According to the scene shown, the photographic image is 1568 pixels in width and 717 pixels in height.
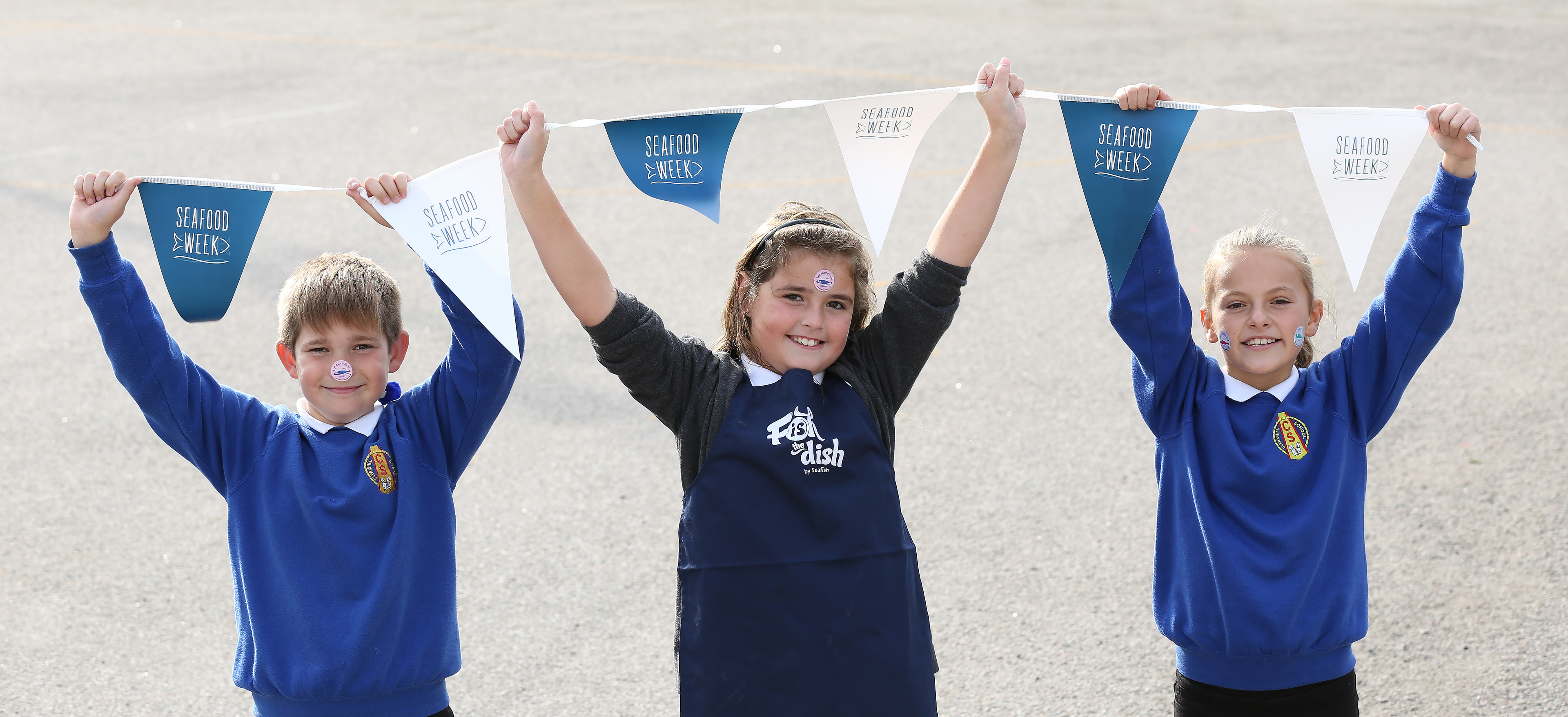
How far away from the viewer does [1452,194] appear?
2.96 m

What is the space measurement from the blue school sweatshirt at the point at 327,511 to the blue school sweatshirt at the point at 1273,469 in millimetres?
1560

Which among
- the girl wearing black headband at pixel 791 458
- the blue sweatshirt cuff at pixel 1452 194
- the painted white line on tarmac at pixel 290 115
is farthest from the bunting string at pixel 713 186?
the painted white line on tarmac at pixel 290 115

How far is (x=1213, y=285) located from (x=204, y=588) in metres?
3.70

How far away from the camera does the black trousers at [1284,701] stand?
10.1ft

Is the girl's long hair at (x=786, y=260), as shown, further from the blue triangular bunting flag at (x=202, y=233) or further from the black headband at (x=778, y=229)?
the blue triangular bunting flag at (x=202, y=233)

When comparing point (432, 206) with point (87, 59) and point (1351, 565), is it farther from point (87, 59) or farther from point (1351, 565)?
point (87, 59)

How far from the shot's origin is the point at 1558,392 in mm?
6188

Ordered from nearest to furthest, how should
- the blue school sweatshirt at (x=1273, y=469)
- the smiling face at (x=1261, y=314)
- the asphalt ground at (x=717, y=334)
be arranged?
the blue school sweatshirt at (x=1273, y=469), the smiling face at (x=1261, y=314), the asphalt ground at (x=717, y=334)

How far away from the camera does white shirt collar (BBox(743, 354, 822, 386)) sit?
9.57ft

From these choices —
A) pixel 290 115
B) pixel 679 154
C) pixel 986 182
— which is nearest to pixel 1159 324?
pixel 986 182

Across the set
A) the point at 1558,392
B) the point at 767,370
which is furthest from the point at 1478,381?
the point at 767,370

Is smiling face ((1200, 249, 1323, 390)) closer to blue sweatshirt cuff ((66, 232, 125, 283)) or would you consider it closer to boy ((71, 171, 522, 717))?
boy ((71, 171, 522, 717))

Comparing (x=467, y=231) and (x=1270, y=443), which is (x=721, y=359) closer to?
(x=467, y=231)

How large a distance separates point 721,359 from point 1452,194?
65.5 inches
